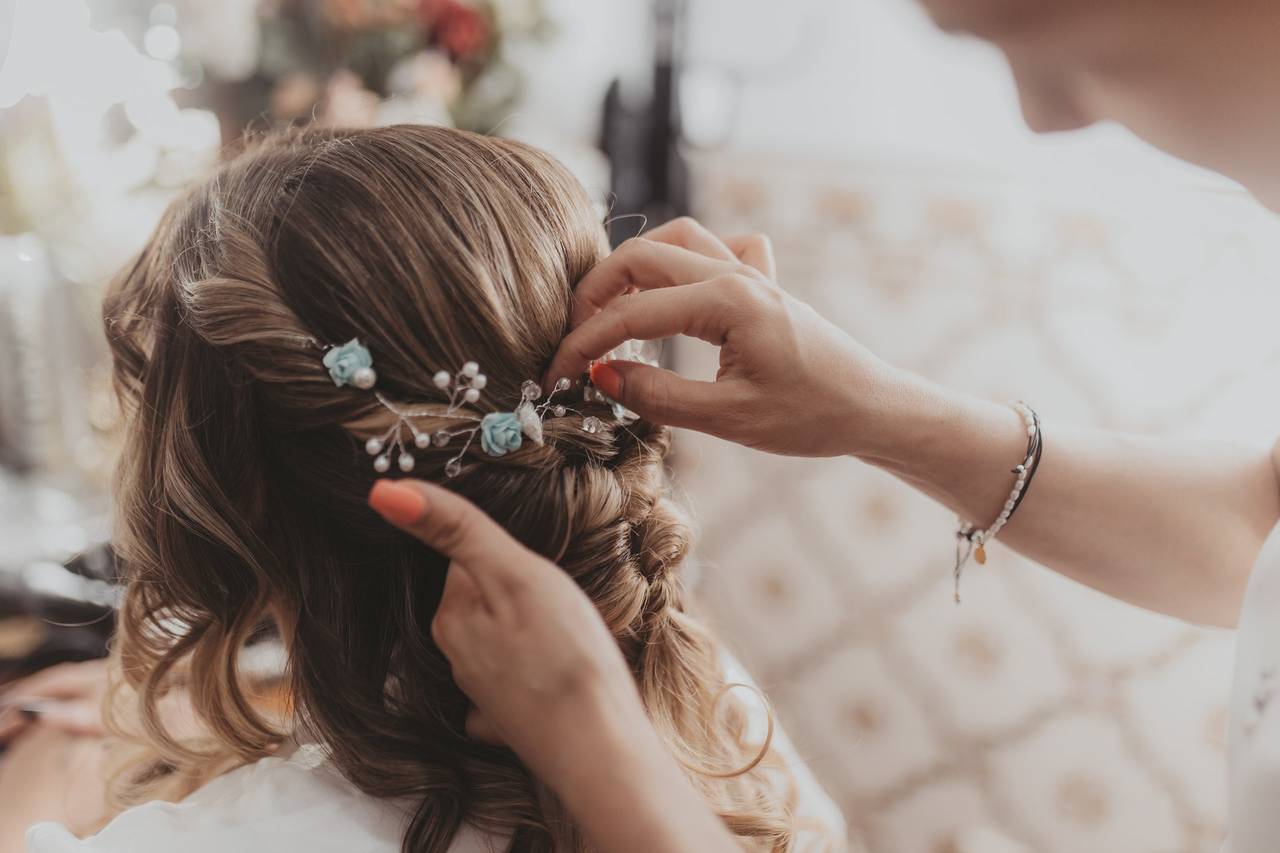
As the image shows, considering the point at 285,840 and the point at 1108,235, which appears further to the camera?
the point at 1108,235

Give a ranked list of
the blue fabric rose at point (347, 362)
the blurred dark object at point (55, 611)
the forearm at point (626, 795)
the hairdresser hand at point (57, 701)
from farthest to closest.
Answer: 1. the blurred dark object at point (55, 611)
2. the hairdresser hand at point (57, 701)
3. the blue fabric rose at point (347, 362)
4. the forearm at point (626, 795)

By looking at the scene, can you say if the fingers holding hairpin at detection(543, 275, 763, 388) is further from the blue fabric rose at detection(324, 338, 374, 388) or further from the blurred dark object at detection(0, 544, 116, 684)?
the blurred dark object at detection(0, 544, 116, 684)

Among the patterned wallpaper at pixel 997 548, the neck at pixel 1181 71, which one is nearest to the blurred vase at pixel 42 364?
the patterned wallpaper at pixel 997 548

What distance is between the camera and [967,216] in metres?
1.60

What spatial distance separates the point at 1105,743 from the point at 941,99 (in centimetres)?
124

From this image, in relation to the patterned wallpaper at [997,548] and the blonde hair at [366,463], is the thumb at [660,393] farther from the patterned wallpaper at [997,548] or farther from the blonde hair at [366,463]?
the patterned wallpaper at [997,548]

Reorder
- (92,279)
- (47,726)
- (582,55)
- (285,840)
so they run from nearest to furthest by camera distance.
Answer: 1. (285,840)
2. (47,726)
3. (92,279)
4. (582,55)

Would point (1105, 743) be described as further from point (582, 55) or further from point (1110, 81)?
point (582, 55)

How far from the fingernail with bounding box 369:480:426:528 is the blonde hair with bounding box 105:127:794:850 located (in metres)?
0.12

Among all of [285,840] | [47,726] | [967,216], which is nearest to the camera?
[285,840]

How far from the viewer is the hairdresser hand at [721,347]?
2.22 ft

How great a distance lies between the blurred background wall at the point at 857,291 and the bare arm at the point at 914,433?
0.65m

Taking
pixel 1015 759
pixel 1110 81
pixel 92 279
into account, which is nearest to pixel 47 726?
pixel 92 279

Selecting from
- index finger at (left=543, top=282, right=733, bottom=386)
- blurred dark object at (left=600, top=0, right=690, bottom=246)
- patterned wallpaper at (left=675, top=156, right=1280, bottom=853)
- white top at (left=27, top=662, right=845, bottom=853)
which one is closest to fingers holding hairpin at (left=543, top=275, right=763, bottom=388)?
index finger at (left=543, top=282, right=733, bottom=386)
